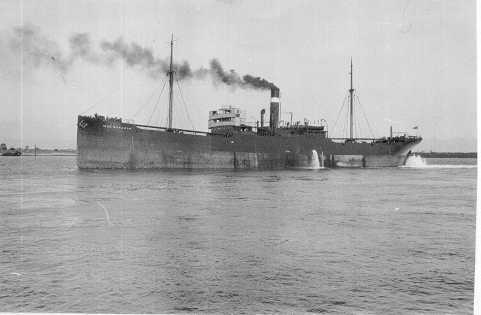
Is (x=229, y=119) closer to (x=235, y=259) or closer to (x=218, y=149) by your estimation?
(x=218, y=149)

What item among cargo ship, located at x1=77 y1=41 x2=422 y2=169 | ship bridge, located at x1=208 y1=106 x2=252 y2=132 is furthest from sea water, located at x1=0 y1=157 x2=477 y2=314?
ship bridge, located at x1=208 y1=106 x2=252 y2=132

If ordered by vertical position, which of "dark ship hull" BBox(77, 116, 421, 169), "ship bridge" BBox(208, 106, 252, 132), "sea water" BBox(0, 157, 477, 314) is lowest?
"sea water" BBox(0, 157, 477, 314)

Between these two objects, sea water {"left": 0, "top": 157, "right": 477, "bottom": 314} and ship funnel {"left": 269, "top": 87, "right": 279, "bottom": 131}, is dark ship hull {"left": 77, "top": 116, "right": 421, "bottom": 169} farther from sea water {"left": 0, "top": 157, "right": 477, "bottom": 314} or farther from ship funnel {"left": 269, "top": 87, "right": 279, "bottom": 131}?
sea water {"left": 0, "top": 157, "right": 477, "bottom": 314}

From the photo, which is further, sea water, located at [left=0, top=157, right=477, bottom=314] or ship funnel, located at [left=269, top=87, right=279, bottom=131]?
ship funnel, located at [left=269, top=87, right=279, bottom=131]

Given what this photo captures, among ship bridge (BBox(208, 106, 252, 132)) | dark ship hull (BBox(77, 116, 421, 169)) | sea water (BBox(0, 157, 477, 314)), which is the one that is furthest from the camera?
ship bridge (BBox(208, 106, 252, 132))

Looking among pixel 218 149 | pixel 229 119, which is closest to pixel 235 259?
pixel 218 149

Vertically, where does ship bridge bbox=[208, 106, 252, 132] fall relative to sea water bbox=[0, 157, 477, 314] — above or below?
above

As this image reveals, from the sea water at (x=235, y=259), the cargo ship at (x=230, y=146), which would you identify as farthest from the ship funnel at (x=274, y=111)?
the sea water at (x=235, y=259)

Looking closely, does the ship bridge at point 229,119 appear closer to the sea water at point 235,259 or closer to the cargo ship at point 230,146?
the cargo ship at point 230,146
